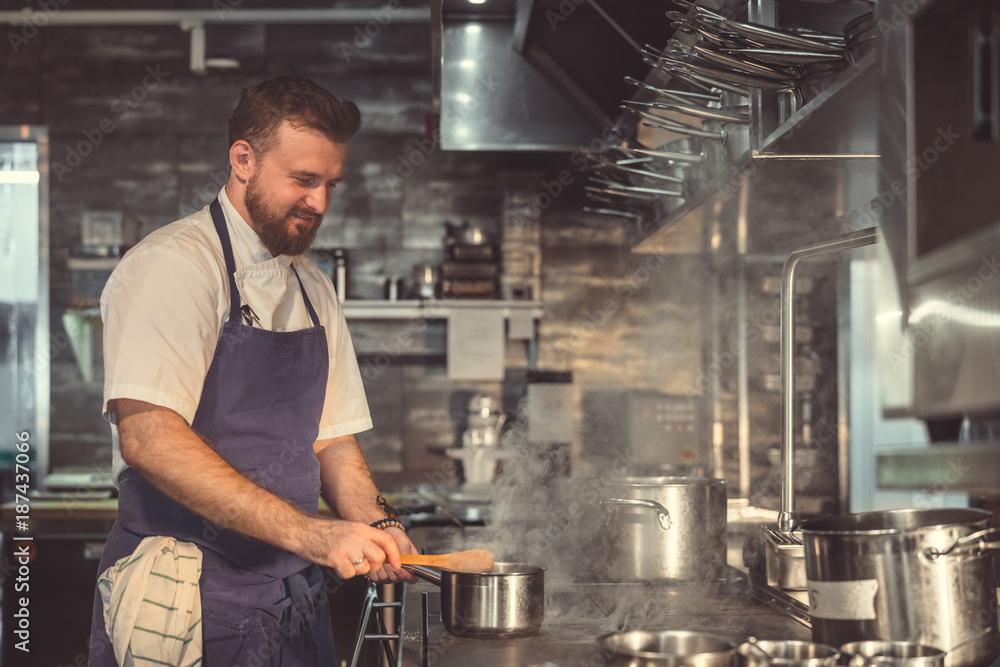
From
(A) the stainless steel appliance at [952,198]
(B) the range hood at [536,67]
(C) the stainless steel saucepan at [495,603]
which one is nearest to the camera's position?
(A) the stainless steel appliance at [952,198]

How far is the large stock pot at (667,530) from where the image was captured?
1604 millimetres

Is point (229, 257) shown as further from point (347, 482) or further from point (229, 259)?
point (347, 482)

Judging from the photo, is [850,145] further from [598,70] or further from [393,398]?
[393,398]

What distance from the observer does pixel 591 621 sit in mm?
1401

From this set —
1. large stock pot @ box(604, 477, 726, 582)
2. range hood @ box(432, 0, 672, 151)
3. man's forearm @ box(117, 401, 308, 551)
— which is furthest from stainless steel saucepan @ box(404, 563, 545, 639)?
range hood @ box(432, 0, 672, 151)

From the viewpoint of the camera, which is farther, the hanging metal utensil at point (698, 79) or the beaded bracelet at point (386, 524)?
the beaded bracelet at point (386, 524)

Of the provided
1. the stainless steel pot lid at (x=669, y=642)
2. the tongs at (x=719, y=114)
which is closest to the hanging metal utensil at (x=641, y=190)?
the tongs at (x=719, y=114)

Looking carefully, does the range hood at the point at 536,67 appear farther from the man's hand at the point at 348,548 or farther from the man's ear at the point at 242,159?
the man's hand at the point at 348,548

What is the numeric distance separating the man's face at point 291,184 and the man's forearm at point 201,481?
413 mm

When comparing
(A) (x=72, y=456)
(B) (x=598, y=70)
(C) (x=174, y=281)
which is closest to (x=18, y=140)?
(A) (x=72, y=456)

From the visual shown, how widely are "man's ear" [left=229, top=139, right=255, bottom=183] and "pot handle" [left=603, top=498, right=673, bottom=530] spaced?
882mm

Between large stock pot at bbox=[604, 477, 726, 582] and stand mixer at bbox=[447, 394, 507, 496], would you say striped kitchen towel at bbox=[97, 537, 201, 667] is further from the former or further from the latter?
stand mixer at bbox=[447, 394, 507, 496]

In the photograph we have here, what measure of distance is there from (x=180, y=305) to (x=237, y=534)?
0.39 m

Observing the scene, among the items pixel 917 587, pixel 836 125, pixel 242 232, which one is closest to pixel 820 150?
pixel 836 125
